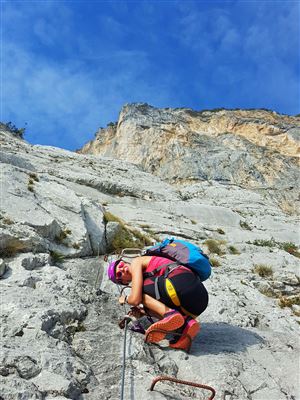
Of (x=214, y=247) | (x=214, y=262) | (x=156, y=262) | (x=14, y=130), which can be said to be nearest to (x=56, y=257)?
(x=156, y=262)

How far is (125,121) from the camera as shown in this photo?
73.3m

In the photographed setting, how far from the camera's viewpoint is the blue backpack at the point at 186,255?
22.0 feet

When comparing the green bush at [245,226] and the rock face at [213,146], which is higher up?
the rock face at [213,146]

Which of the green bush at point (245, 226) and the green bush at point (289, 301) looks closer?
the green bush at point (289, 301)

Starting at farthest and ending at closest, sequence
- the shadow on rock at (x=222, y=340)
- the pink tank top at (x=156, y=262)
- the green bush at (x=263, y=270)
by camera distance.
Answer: the green bush at (x=263, y=270)
the pink tank top at (x=156, y=262)
the shadow on rock at (x=222, y=340)

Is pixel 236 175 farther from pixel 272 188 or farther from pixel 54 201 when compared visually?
pixel 54 201

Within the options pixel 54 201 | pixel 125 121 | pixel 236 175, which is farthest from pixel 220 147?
pixel 54 201

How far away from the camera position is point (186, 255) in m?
6.76

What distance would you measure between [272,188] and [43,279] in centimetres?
5174

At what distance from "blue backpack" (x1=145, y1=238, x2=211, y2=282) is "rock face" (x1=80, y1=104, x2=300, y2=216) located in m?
48.5

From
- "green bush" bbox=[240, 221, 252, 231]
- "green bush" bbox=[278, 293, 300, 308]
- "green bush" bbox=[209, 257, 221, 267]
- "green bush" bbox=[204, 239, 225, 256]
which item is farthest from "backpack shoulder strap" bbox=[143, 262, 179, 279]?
"green bush" bbox=[240, 221, 252, 231]

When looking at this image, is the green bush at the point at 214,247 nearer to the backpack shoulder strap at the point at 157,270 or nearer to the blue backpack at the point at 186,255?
the blue backpack at the point at 186,255

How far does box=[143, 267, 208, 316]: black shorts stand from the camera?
20.8 feet

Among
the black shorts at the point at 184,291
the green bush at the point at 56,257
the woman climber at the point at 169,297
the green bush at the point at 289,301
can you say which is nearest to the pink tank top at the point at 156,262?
the woman climber at the point at 169,297
